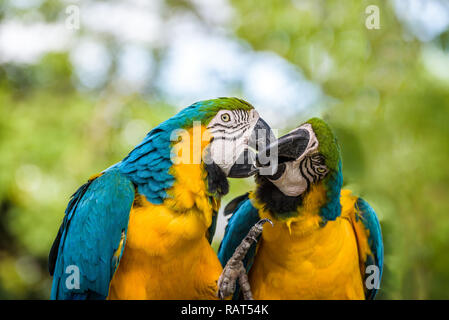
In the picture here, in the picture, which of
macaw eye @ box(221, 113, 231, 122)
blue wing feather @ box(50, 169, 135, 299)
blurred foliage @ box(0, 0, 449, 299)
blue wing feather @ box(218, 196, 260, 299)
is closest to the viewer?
blue wing feather @ box(50, 169, 135, 299)

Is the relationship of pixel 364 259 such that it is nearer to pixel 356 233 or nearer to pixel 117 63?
pixel 356 233

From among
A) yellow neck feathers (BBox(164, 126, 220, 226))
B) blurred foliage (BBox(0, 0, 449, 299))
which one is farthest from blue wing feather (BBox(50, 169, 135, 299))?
blurred foliage (BBox(0, 0, 449, 299))

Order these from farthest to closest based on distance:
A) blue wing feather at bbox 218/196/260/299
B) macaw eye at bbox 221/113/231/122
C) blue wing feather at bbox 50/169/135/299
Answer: blue wing feather at bbox 218/196/260/299 → macaw eye at bbox 221/113/231/122 → blue wing feather at bbox 50/169/135/299

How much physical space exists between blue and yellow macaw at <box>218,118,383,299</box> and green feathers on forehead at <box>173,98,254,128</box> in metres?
0.22

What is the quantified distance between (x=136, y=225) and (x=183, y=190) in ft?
0.67

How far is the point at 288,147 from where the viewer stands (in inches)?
58.9

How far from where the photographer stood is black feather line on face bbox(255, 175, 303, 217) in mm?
1562

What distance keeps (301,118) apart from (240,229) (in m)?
2.15

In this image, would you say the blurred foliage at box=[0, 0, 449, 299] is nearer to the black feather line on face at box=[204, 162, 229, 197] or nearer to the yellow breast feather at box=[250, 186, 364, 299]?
the yellow breast feather at box=[250, 186, 364, 299]

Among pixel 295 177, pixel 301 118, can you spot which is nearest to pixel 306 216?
pixel 295 177

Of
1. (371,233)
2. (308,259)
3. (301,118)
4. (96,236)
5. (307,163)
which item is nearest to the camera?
(96,236)

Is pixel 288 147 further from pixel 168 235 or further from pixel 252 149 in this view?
pixel 168 235

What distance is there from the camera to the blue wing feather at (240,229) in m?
1.78

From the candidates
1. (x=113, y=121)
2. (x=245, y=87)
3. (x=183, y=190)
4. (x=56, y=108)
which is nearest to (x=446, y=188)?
(x=245, y=87)
